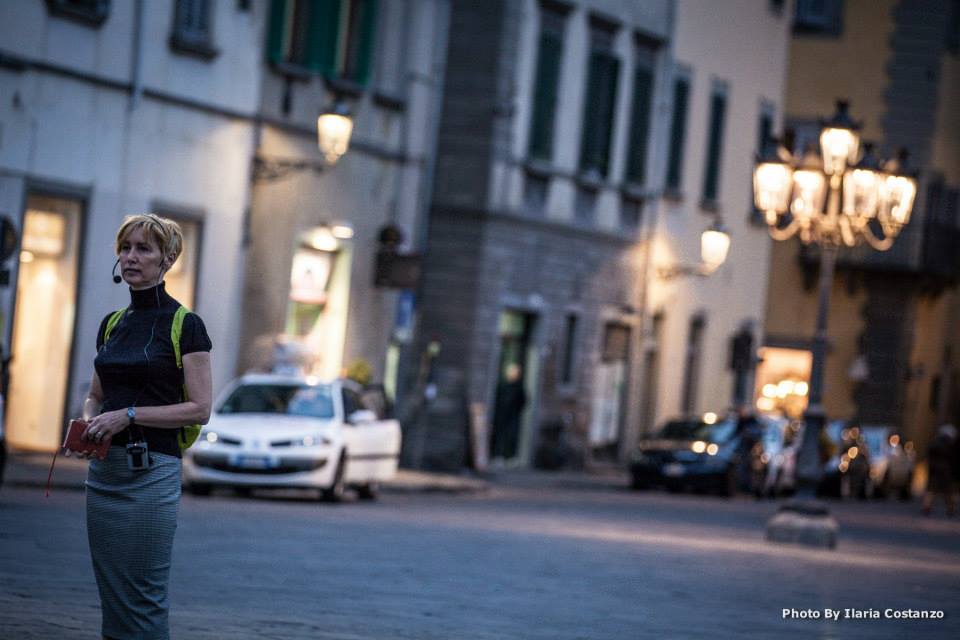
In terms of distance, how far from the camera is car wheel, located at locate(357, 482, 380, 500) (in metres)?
28.1

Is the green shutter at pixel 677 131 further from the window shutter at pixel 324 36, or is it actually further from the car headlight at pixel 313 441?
the car headlight at pixel 313 441

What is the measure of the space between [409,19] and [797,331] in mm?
23839

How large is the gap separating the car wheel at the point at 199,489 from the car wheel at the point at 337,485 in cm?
136

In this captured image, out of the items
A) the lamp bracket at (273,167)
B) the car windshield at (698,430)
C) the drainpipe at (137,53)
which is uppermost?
the drainpipe at (137,53)

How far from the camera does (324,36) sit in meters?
34.3

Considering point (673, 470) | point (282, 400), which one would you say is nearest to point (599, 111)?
point (673, 470)

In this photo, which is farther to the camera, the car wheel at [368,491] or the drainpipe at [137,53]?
the drainpipe at [137,53]

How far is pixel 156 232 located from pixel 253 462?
17.6 metres

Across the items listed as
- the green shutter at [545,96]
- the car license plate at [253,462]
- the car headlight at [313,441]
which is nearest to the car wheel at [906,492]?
the green shutter at [545,96]

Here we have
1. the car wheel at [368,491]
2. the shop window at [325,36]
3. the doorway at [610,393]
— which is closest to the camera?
the car wheel at [368,491]

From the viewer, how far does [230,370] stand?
32.7 m

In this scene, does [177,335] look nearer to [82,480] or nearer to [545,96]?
[82,480]

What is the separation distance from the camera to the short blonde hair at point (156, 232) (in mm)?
8188

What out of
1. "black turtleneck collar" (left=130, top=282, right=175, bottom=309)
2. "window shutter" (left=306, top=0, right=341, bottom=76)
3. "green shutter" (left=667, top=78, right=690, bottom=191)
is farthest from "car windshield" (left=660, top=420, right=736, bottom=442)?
"black turtleneck collar" (left=130, top=282, right=175, bottom=309)
